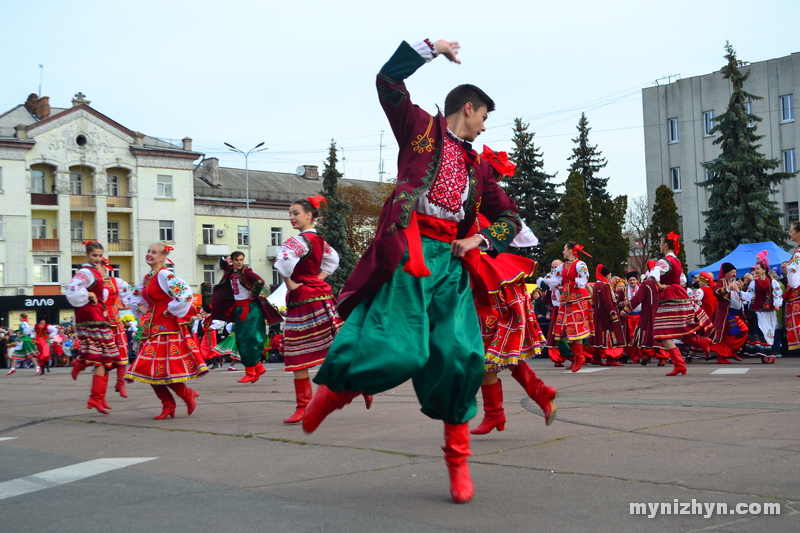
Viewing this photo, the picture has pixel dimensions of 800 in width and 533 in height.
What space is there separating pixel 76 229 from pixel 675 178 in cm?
3822

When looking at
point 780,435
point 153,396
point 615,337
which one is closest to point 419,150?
point 780,435

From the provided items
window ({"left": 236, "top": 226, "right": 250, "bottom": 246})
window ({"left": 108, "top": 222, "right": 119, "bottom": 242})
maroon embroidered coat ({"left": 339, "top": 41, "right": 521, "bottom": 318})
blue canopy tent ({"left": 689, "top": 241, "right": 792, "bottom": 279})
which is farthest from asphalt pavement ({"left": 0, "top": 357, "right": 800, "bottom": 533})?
window ({"left": 236, "top": 226, "right": 250, "bottom": 246})

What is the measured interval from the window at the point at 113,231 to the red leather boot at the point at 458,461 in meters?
54.5

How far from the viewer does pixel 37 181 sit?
5206cm

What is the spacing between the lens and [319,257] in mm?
7855

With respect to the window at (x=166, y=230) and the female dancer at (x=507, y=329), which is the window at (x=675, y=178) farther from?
the female dancer at (x=507, y=329)

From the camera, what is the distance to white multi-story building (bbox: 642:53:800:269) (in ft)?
152

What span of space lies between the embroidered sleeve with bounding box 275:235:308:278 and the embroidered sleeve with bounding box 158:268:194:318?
1225 mm

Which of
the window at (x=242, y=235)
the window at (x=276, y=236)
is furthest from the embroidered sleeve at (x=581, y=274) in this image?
the window at (x=276, y=236)

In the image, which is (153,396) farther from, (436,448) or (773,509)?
(773,509)

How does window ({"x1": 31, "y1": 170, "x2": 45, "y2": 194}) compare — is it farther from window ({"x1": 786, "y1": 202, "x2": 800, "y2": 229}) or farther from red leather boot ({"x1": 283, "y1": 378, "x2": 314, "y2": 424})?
red leather boot ({"x1": 283, "y1": 378, "x2": 314, "y2": 424})

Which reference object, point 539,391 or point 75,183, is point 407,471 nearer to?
point 539,391

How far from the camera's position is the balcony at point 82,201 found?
52969 mm

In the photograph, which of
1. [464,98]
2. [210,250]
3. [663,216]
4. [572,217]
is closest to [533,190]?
[572,217]
